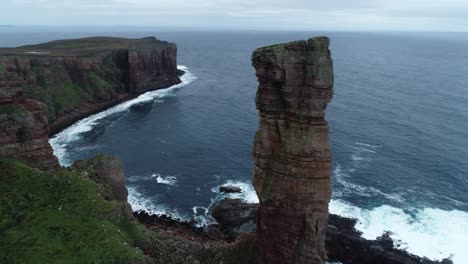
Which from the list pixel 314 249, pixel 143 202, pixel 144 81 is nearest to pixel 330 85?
pixel 314 249

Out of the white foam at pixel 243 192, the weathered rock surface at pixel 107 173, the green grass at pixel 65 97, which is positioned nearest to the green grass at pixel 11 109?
the weathered rock surface at pixel 107 173

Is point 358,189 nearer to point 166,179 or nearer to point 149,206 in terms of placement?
point 166,179

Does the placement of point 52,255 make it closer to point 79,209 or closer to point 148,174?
point 79,209

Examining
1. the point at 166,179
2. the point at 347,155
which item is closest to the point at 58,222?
the point at 166,179

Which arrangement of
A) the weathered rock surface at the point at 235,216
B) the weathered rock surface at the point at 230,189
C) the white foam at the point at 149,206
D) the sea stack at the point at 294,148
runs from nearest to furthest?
the sea stack at the point at 294,148 < the weathered rock surface at the point at 235,216 < the white foam at the point at 149,206 < the weathered rock surface at the point at 230,189

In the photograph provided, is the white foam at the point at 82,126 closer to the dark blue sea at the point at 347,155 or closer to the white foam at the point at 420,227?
the dark blue sea at the point at 347,155

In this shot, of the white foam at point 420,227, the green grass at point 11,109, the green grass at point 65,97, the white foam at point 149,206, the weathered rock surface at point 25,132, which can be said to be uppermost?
the green grass at point 11,109

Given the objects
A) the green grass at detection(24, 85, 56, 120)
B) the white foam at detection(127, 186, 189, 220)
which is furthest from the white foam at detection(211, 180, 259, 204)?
the green grass at detection(24, 85, 56, 120)
